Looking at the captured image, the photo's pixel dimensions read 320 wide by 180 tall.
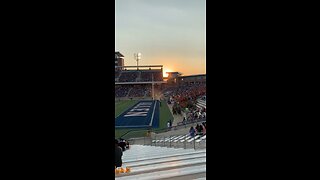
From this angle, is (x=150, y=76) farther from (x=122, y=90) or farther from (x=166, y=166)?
(x=166, y=166)

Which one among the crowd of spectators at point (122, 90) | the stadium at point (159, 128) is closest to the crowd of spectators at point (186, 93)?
the stadium at point (159, 128)

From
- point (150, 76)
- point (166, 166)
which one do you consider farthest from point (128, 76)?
point (166, 166)

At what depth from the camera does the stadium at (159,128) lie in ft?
14.3

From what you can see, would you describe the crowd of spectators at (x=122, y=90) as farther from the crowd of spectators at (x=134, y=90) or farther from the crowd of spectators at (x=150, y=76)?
the crowd of spectators at (x=150, y=76)

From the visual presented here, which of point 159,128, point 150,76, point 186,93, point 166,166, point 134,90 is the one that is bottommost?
point 159,128

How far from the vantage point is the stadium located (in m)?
4.35

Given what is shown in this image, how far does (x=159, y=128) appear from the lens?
12.3 m

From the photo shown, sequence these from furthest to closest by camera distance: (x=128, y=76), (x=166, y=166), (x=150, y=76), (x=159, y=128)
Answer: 1. (x=128, y=76)
2. (x=150, y=76)
3. (x=159, y=128)
4. (x=166, y=166)

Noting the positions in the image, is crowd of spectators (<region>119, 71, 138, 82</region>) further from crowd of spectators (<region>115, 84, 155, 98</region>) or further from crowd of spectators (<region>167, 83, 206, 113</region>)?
crowd of spectators (<region>167, 83, 206, 113</region>)
